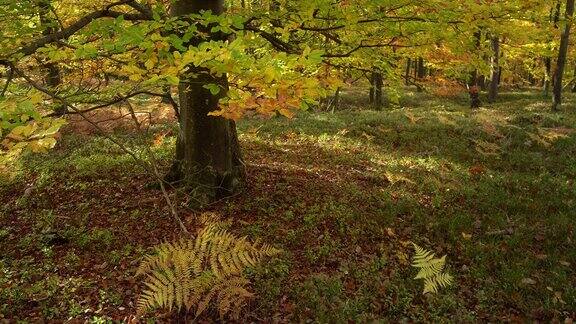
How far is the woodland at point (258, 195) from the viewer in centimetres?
456

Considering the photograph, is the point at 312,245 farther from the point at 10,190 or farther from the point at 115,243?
the point at 10,190

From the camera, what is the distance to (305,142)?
14203 millimetres

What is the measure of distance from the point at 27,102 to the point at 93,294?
342cm

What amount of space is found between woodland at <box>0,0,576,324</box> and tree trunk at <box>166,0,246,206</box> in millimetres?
36

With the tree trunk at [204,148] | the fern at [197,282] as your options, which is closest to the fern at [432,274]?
the fern at [197,282]

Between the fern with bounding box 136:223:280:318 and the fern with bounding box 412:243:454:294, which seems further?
the fern with bounding box 412:243:454:294

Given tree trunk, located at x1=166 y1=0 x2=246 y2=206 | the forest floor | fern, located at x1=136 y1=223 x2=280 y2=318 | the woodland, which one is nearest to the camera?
the woodland

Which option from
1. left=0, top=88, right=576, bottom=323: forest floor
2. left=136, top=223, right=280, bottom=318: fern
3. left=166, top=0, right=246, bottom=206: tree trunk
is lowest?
left=0, top=88, right=576, bottom=323: forest floor

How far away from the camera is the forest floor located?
18.5 ft

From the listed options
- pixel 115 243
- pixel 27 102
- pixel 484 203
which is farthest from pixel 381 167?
pixel 27 102

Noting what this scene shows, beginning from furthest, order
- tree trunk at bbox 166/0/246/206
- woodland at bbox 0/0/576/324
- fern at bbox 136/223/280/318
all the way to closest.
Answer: tree trunk at bbox 166/0/246/206 < fern at bbox 136/223/280/318 < woodland at bbox 0/0/576/324

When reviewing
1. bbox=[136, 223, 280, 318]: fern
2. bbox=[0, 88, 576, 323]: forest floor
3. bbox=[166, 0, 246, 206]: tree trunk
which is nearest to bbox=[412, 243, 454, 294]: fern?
bbox=[0, 88, 576, 323]: forest floor

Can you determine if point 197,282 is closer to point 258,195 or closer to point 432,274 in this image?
point 432,274

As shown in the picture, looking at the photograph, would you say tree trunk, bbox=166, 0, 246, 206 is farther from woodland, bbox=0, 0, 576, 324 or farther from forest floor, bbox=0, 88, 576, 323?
forest floor, bbox=0, 88, 576, 323
